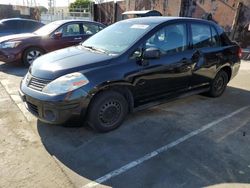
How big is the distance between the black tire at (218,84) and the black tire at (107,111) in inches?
93.7

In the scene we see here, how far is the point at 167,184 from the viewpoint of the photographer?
9.01 ft

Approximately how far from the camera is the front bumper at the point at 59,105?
3258 mm

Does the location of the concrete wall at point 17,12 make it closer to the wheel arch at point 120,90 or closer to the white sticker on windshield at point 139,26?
the white sticker on windshield at point 139,26

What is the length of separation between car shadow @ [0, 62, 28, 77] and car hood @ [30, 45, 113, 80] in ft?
11.2

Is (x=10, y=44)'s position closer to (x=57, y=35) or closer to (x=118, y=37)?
(x=57, y=35)

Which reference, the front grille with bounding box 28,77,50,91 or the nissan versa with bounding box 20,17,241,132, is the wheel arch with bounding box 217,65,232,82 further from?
the front grille with bounding box 28,77,50,91

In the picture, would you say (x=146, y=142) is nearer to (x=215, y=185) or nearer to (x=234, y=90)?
(x=215, y=185)

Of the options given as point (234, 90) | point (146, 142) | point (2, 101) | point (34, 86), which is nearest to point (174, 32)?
point (146, 142)

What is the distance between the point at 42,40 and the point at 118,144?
5407 mm

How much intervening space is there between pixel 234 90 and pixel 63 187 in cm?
498

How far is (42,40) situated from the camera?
7766mm

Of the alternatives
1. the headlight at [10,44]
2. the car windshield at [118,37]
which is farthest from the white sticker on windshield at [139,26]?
the headlight at [10,44]

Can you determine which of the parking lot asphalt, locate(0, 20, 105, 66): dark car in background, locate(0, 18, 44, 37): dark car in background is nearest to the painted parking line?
the parking lot asphalt

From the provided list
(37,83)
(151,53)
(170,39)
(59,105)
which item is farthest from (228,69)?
(37,83)
